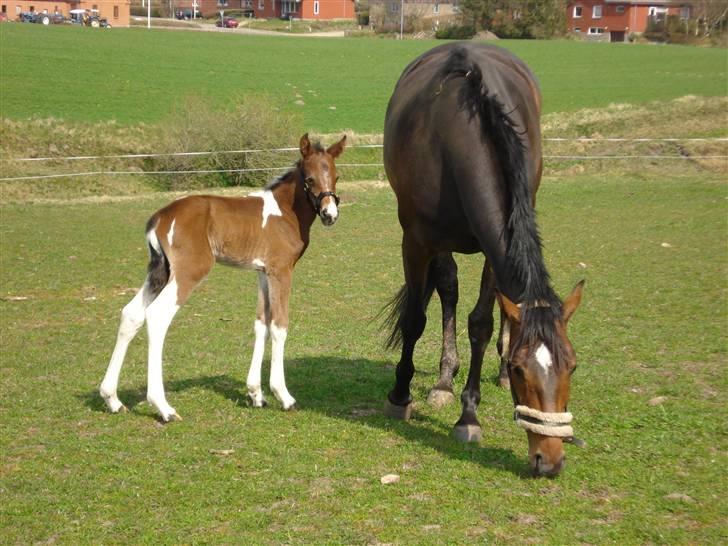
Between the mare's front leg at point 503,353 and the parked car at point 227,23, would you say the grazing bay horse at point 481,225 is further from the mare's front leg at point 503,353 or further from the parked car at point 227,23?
the parked car at point 227,23

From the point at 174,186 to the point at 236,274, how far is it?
9.46 m

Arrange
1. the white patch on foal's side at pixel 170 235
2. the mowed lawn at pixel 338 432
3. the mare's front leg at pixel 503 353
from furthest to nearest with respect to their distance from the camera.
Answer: the mare's front leg at pixel 503 353 → the white patch on foal's side at pixel 170 235 → the mowed lawn at pixel 338 432

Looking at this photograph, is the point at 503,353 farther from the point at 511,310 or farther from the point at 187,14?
the point at 187,14

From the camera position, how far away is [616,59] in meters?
58.0

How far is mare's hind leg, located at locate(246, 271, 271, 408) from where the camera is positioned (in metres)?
6.76

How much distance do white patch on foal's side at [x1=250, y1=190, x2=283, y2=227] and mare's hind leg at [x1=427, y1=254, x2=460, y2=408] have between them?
56.5 inches

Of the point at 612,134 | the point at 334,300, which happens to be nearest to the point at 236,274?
the point at 334,300

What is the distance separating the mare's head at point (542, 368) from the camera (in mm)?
4820

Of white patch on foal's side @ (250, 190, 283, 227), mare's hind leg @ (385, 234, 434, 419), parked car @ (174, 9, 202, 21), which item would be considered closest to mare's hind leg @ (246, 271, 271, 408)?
white patch on foal's side @ (250, 190, 283, 227)

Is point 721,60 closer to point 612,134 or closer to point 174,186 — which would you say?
point 612,134

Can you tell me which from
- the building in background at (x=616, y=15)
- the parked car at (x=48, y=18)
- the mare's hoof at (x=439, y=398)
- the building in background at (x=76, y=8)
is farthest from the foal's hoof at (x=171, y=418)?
the building in background at (x=616, y=15)

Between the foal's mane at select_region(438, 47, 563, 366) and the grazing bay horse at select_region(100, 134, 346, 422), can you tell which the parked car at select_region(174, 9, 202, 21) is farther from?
the foal's mane at select_region(438, 47, 563, 366)

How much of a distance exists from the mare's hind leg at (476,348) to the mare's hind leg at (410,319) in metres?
0.46

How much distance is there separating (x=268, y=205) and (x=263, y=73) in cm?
3806
